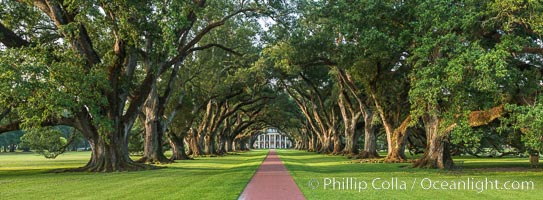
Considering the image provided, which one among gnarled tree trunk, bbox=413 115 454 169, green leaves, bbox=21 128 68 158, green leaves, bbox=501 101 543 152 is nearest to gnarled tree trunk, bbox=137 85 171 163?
green leaves, bbox=21 128 68 158

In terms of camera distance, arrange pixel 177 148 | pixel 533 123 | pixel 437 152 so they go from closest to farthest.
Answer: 1. pixel 533 123
2. pixel 437 152
3. pixel 177 148

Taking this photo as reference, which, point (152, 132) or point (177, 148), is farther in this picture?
point (177, 148)

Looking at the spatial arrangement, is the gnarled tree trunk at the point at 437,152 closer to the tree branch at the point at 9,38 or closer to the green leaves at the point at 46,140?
the tree branch at the point at 9,38

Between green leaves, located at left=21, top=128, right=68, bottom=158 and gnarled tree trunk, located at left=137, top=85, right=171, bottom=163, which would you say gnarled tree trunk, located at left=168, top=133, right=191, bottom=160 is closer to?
gnarled tree trunk, located at left=137, top=85, right=171, bottom=163

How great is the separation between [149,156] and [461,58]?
999 inches

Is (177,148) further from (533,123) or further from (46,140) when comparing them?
(533,123)

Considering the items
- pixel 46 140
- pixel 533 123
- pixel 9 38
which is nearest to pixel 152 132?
pixel 46 140

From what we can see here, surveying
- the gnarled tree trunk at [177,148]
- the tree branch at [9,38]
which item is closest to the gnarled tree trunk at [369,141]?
the gnarled tree trunk at [177,148]

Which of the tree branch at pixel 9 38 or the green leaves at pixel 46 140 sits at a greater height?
the tree branch at pixel 9 38

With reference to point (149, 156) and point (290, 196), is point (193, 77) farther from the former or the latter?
point (290, 196)

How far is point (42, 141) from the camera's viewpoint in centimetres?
3100

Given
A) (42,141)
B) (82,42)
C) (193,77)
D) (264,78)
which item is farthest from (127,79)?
(264,78)

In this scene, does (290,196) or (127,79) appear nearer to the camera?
(290,196)

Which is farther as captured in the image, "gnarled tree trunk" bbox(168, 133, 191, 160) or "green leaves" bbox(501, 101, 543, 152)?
"gnarled tree trunk" bbox(168, 133, 191, 160)
